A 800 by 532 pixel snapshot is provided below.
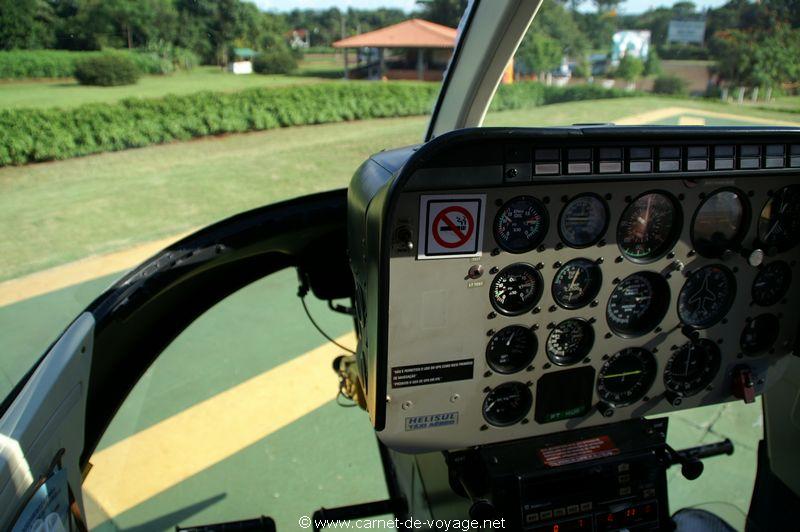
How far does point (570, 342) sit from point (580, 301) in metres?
0.15

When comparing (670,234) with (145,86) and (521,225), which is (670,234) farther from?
(145,86)

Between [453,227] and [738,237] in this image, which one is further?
[738,237]

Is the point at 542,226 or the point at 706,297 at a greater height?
the point at 542,226

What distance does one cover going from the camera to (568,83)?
221 centimetres

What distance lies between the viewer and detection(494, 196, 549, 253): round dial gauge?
4.73ft

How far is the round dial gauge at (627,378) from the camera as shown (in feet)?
5.63

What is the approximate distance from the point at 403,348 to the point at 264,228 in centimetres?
61

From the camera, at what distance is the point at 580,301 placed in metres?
1.58

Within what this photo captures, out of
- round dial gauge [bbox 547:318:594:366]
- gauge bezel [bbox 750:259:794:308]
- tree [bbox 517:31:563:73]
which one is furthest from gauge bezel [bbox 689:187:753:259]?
tree [bbox 517:31:563:73]

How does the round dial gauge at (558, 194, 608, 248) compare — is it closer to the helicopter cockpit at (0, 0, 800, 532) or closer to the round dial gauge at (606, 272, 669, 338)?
the helicopter cockpit at (0, 0, 800, 532)

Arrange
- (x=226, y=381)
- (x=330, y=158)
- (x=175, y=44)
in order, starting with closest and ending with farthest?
(x=175, y=44), (x=330, y=158), (x=226, y=381)

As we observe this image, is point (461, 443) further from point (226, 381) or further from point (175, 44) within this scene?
point (226, 381)

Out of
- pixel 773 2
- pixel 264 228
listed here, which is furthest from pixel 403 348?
pixel 773 2

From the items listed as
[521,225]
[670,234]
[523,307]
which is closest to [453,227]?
[521,225]
